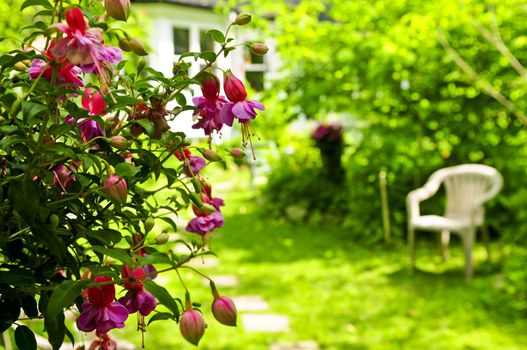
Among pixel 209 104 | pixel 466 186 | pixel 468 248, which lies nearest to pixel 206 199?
pixel 209 104

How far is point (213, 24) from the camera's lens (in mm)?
12031

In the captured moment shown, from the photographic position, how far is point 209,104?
3.73ft

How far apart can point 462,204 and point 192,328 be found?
179 inches

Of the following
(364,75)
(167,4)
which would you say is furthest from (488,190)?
(167,4)

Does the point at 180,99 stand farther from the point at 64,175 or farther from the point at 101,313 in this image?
the point at 101,313

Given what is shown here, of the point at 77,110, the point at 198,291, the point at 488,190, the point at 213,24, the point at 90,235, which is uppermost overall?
the point at 213,24

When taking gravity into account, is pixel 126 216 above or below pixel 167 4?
below

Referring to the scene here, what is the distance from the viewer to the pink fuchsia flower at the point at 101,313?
40.4 inches

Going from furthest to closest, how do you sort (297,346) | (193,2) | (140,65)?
(193,2) → (297,346) → (140,65)

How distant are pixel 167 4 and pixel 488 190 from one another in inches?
299

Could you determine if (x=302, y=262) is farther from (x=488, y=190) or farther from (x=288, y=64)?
(x=288, y=64)

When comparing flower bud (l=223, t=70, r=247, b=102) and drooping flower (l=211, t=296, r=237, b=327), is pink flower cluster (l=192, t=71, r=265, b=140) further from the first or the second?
drooping flower (l=211, t=296, r=237, b=327)

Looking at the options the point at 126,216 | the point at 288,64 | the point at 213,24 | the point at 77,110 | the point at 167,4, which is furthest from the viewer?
the point at 213,24

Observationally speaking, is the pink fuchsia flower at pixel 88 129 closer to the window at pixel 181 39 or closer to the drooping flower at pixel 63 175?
the drooping flower at pixel 63 175
